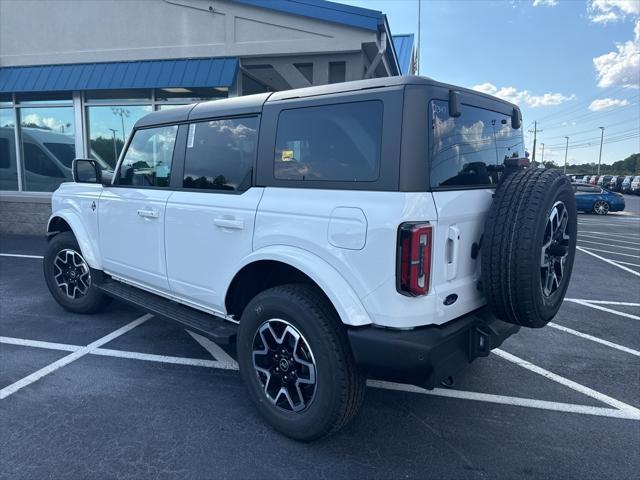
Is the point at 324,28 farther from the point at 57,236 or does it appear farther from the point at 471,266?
the point at 471,266

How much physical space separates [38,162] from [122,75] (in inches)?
135

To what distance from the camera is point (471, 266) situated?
2.72 meters

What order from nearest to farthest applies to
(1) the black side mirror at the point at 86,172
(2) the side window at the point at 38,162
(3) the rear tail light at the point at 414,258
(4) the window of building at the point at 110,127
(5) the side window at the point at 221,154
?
(3) the rear tail light at the point at 414,258, (5) the side window at the point at 221,154, (1) the black side mirror at the point at 86,172, (4) the window of building at the point at 110,127, (2) the side window at the point at 38,162

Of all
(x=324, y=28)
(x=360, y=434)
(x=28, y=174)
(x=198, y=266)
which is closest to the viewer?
(x=360, y=434)

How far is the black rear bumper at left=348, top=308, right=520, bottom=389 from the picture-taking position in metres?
2.37

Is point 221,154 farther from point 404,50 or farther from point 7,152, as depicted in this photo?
point 404,50

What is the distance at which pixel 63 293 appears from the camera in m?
5.01

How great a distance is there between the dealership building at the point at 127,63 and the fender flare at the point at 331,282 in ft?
21.8

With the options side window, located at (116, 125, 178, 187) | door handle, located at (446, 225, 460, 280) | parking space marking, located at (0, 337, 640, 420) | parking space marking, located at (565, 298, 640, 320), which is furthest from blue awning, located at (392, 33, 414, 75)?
door handle, located at (446, 225, 460, 280)

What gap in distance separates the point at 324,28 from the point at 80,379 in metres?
7.16

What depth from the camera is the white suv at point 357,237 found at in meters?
2.39

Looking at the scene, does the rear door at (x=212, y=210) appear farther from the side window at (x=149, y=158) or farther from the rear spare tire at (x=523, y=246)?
the rear spare tire at (x=523, y=246)

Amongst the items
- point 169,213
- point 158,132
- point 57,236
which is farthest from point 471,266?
point 57,236

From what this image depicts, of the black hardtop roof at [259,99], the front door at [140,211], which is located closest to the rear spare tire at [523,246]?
the black hardtop roof at [259,99]
